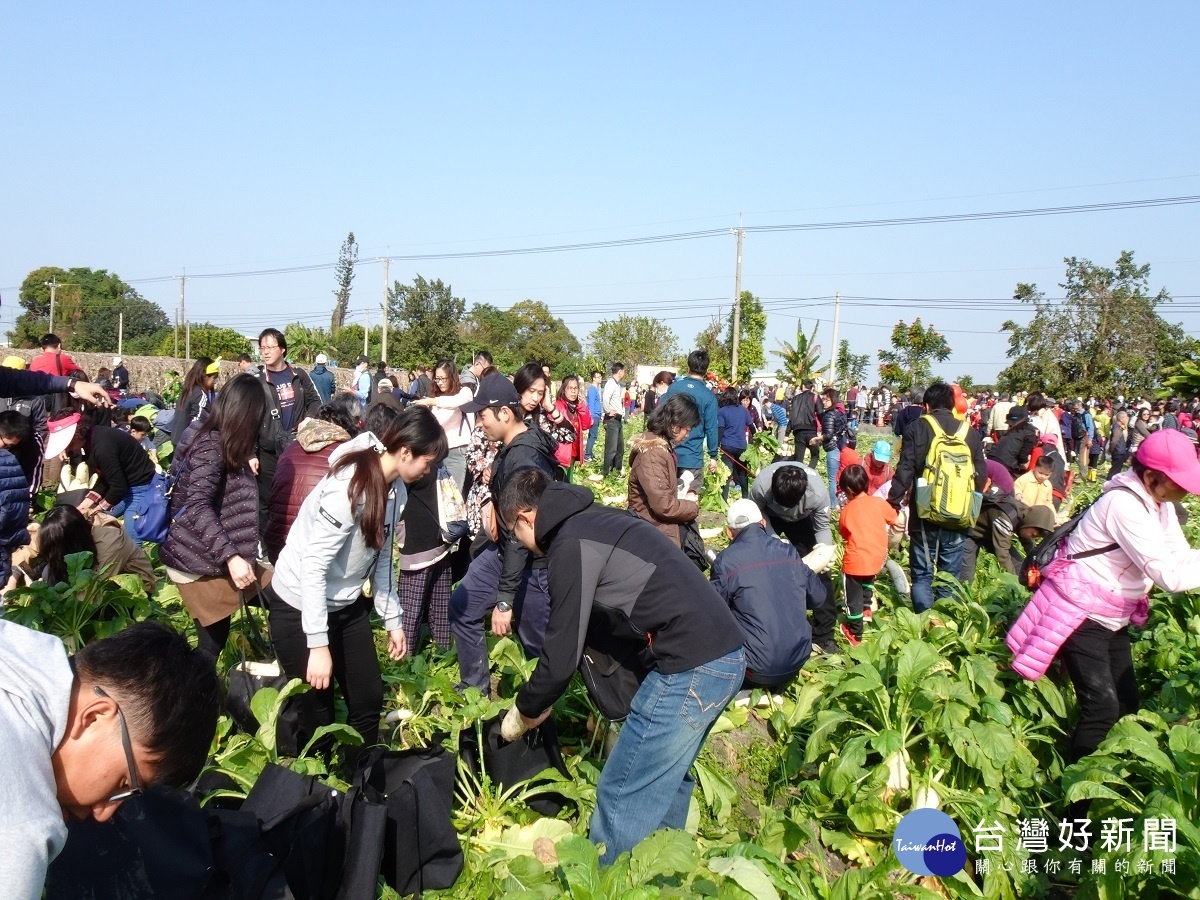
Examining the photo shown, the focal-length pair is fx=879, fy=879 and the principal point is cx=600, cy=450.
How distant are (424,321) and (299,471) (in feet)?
157

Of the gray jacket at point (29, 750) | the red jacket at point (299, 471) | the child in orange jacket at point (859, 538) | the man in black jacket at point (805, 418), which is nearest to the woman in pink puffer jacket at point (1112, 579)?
the child in orange jacket at point (859, 538)

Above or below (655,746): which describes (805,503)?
above

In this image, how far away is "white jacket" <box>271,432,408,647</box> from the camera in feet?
11.5

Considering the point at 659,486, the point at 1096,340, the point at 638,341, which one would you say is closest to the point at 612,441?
the point at 659,486

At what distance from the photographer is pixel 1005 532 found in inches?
294

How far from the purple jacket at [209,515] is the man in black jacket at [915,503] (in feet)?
15.6

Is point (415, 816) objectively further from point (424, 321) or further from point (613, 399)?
point (424, 321)

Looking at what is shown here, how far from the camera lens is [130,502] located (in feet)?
22.4

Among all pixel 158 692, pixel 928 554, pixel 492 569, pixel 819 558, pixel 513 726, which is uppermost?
pixel 158 692

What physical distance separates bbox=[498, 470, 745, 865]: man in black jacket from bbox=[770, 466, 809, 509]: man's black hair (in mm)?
2792

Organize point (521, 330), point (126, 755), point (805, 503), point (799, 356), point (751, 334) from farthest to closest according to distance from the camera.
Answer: point (521, 330) < point (751, 334) < point (799, 356) < point (805, 503) < point (126, 755)

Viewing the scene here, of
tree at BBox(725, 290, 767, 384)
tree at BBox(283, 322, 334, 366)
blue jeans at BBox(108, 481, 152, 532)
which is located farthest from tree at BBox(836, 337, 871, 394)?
blue jeans at BBox(108, 481, 152, 532)

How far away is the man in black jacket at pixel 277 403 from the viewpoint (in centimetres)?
690

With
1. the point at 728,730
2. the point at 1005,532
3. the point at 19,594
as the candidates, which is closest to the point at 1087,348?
the point at 1005,532
